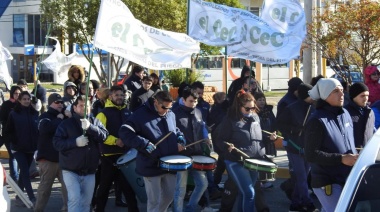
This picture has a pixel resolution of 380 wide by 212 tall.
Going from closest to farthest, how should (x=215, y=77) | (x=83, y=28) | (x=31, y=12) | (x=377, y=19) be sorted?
(x=377, y=19) → (x=83, y=28) → (x=215, y=77) → (x=31, y=12)

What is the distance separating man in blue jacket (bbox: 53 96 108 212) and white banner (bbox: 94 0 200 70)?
3.21 feet

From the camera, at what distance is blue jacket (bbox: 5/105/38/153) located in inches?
440

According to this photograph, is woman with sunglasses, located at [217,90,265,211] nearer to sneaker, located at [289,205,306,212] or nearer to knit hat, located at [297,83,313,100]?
knit hat, located at [297,83,313,100]

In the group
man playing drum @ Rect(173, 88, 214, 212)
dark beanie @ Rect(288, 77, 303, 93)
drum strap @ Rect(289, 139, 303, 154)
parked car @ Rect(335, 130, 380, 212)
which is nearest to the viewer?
parked car @ Rect(335, 130, 380, 212)

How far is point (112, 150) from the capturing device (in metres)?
10.3

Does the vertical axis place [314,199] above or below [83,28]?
below

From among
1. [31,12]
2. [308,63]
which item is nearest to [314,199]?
[308,63]

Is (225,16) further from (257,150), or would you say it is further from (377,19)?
(377,19)

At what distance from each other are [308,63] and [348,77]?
1148mm

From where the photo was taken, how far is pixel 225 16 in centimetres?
1273

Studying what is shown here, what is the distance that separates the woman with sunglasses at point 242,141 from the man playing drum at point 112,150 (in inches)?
64.3

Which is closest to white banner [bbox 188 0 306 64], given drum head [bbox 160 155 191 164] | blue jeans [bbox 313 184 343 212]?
drum head [bbox 160 155 191 164]

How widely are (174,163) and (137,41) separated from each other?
2360mm

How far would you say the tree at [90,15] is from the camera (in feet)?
98.6
